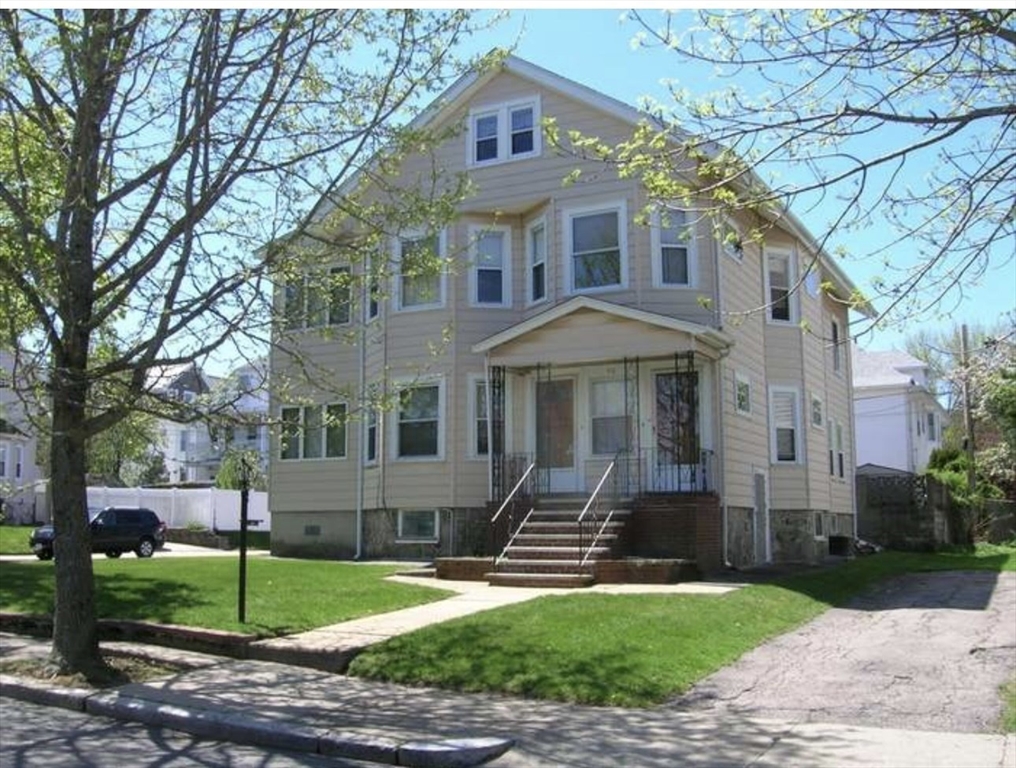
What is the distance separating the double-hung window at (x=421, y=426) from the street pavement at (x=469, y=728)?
10.8m

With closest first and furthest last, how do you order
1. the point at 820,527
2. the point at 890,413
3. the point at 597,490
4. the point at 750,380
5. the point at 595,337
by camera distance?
the point at 597,490 < the point at 595,337 < the point at 750,380 < the point at 820,527 < the point at 890,413

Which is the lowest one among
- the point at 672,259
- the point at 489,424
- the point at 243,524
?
the point at 243,524

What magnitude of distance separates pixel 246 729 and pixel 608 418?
40.9ft

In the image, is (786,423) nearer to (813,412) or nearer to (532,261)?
(813,412)

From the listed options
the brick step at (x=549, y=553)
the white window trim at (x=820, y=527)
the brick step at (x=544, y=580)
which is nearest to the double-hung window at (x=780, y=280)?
the white window trim at (x=820, y=527)

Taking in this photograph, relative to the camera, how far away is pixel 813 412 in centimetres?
2417

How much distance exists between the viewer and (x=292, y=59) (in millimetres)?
9875

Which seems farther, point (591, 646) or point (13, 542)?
point (13, 542)

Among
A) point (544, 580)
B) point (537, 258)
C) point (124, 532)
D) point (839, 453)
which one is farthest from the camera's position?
point (124, 532)

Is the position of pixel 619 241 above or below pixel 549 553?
above

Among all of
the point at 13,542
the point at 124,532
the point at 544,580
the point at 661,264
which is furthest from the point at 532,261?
the point at 13,542

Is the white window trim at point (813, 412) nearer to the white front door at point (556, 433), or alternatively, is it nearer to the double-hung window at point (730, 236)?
the white front door at point (556, 433)

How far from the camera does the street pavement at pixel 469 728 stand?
675 centimetres

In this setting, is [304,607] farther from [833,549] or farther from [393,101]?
[833,549]
